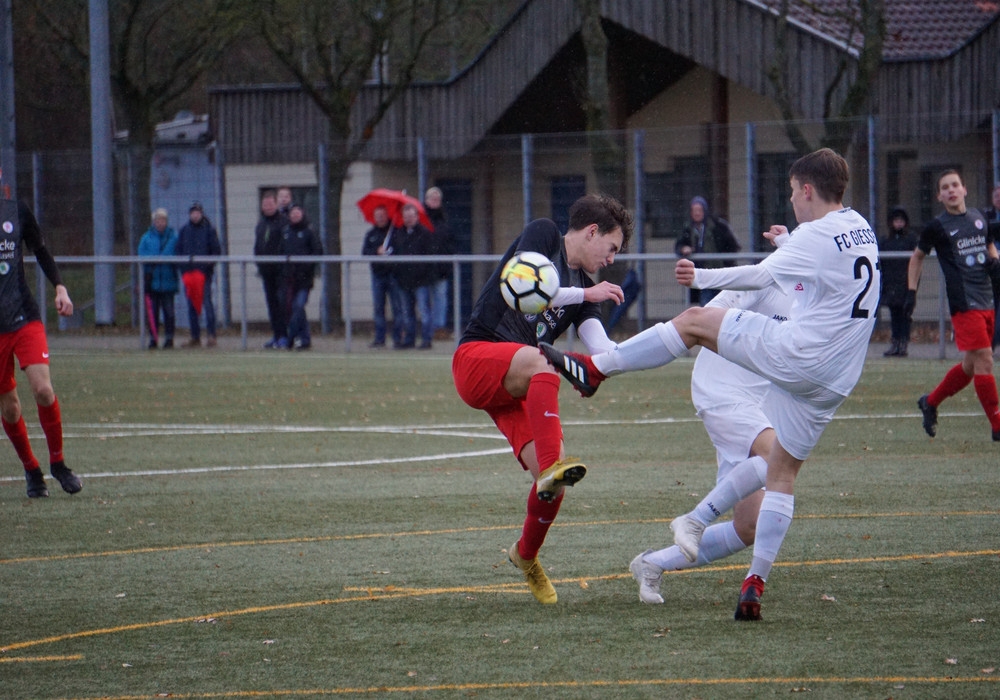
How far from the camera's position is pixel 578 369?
5855mm

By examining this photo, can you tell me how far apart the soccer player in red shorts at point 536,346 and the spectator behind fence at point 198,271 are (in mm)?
17234

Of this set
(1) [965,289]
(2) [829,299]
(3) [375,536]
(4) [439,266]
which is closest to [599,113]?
(4) [439,266]

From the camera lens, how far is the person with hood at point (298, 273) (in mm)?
22281

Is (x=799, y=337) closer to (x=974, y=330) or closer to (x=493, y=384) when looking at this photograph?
(x=493, y=384)

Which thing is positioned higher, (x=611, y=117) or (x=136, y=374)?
(x=611, y=117)

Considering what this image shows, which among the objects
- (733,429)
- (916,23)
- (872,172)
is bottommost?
(733,429)

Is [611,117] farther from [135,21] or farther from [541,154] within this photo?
[135,21]

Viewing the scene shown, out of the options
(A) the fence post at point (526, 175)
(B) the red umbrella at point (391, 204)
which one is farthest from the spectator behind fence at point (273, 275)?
(A) the fence post at point (526, 175)

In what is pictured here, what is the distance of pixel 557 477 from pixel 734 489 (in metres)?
0.87

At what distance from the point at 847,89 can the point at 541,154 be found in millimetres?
5303

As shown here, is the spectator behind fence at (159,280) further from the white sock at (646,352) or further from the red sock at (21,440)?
the white sock at (646,352)

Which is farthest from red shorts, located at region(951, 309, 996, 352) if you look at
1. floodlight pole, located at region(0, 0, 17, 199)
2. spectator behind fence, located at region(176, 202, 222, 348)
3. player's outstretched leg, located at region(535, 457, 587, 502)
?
floodlight pole, located at region(0, 0, 17, 199)

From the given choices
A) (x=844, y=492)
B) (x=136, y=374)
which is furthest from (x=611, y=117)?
(x=844, y=492)

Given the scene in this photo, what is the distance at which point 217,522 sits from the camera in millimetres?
8383
